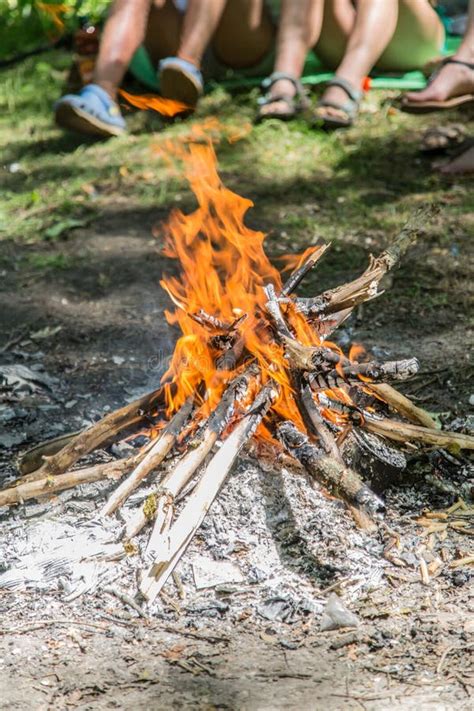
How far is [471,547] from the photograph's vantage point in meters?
2.68

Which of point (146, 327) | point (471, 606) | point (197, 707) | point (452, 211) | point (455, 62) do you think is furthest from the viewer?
point (455, 62)

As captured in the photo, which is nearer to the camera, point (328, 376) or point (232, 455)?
point (232, 455)

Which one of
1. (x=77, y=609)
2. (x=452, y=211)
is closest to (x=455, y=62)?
(x=452, y=211)

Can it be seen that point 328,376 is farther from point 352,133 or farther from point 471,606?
point 352,133

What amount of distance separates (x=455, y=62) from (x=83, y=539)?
4.62 meters

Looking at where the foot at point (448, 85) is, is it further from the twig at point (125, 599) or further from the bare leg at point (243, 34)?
the twig at point (125, 599)

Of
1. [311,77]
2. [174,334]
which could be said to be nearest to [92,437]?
[174,334]

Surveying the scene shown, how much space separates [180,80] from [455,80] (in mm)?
1916

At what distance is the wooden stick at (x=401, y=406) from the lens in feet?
10.4

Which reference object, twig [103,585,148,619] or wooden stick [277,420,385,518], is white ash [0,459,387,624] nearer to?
twig [103,585,148,619]

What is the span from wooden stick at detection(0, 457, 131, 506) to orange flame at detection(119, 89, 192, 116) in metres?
4.23

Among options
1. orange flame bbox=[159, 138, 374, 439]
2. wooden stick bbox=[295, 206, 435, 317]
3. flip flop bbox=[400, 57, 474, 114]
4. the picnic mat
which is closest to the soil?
orange flame bbox=[159, 138, 374, 439]

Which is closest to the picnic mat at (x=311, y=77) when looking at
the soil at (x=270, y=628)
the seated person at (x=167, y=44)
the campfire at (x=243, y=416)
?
the seated person at (x=167, y=44)

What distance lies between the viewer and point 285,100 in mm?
6512
